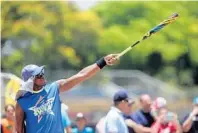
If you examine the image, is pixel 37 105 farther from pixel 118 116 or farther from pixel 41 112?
pixel 118 116

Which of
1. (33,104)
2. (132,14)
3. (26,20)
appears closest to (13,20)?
(26,20)

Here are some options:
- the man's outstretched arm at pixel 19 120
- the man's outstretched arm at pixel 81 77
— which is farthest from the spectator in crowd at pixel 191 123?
the man's outstretched arm at pixel 19 120

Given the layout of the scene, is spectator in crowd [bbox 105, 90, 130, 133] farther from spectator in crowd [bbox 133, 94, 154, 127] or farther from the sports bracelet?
the sports bracelet

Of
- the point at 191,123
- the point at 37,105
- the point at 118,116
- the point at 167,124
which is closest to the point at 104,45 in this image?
the point at 191,123

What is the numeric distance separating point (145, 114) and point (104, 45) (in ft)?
154

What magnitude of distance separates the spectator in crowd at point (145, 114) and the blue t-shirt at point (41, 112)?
3923 millimetres

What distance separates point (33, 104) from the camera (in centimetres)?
600

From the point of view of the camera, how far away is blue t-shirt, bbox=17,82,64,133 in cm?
596

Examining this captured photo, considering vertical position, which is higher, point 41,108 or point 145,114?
point 41,108

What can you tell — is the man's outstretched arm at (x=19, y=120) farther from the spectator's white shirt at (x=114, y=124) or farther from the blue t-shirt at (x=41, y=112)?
the spectator's white shirt at (x=114, y=124)

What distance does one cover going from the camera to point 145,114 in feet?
32.9

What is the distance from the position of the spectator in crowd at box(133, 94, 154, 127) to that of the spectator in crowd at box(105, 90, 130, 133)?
5.50 ft

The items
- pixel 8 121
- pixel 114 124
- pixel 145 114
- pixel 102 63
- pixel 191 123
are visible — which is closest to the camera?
pixel 102 63

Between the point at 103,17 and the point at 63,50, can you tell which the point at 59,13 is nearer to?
the point at 63,50
